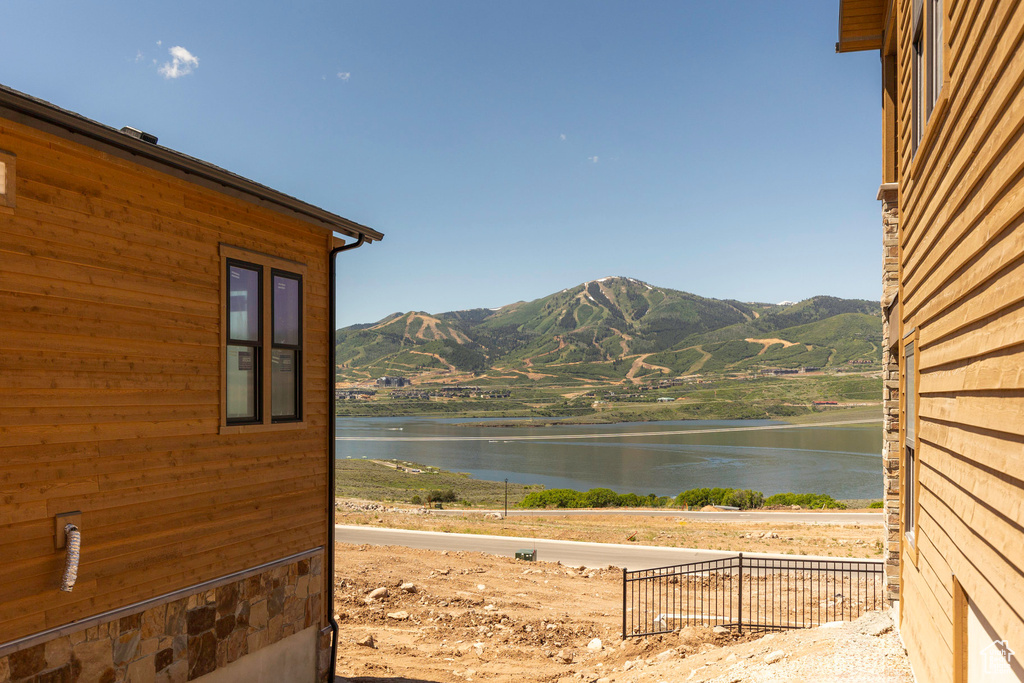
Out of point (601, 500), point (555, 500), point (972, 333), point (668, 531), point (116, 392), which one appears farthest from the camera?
point (555, 500)

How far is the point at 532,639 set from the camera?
1156 centimetres

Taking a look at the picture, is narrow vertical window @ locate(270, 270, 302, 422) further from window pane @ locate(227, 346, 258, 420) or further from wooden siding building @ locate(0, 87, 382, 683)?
window pane @ locate(227, 346, 258, 420)

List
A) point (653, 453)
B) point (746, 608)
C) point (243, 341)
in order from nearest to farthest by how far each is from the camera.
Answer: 1. point (243, 341)
2. point (746, 608)
3. point (653, 453)

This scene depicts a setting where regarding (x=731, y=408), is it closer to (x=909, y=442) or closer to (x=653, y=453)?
(x=653, y=453)

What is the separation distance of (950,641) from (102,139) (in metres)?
7.36

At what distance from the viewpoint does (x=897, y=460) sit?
878 cm

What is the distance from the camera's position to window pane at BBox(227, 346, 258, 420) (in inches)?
266

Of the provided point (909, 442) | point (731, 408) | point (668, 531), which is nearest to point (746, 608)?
point (909, 442)

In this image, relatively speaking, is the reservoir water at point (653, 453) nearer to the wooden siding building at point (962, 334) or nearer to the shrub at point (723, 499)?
the shrub at point (723, 499)

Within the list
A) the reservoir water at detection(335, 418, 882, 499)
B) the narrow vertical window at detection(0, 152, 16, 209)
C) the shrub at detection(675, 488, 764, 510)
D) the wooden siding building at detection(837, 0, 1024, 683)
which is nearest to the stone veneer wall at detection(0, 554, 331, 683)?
the narrow vertical window at detection(0, 152, 16, 209)

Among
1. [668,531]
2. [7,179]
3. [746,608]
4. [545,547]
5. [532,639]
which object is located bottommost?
[668,531]

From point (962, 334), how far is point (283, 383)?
6.46 meters

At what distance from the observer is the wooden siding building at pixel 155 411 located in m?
4.85

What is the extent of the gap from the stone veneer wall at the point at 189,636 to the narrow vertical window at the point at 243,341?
5.92 ft
